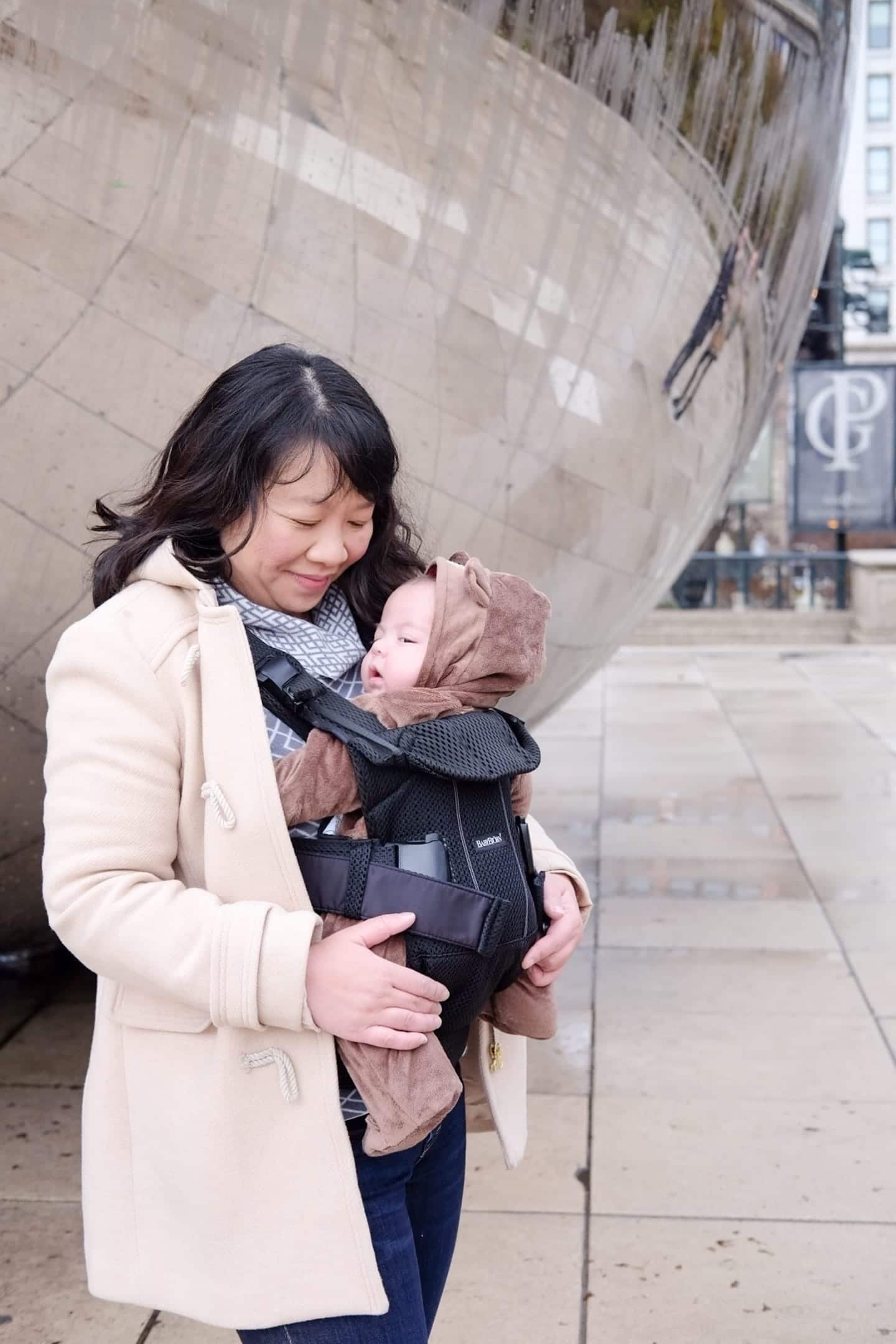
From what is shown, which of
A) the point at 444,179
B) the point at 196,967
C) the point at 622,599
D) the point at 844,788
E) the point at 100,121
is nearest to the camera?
the point at 196,967

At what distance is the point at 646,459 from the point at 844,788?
147 inches

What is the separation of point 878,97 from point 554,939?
323 ft

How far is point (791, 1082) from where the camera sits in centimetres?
355

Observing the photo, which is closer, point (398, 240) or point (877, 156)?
point (398, 240)

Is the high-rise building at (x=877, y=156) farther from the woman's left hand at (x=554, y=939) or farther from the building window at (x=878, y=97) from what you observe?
the woman's left hand at (x=554, y=939)

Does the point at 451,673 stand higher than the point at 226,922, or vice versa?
the point at 451,673

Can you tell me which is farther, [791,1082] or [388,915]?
[791,1082]

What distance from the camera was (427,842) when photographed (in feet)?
5.33

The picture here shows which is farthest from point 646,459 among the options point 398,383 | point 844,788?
point 844,788

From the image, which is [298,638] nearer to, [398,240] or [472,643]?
[472,643]

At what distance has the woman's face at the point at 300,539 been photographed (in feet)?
5.65

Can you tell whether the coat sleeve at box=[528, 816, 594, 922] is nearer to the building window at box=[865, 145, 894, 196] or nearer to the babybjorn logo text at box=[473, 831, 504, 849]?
the babybjorn logo text at box=[473, 831, 504, 849]

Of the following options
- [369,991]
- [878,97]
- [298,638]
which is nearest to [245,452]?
[298,638]

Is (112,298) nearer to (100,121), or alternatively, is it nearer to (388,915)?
(100,121)
